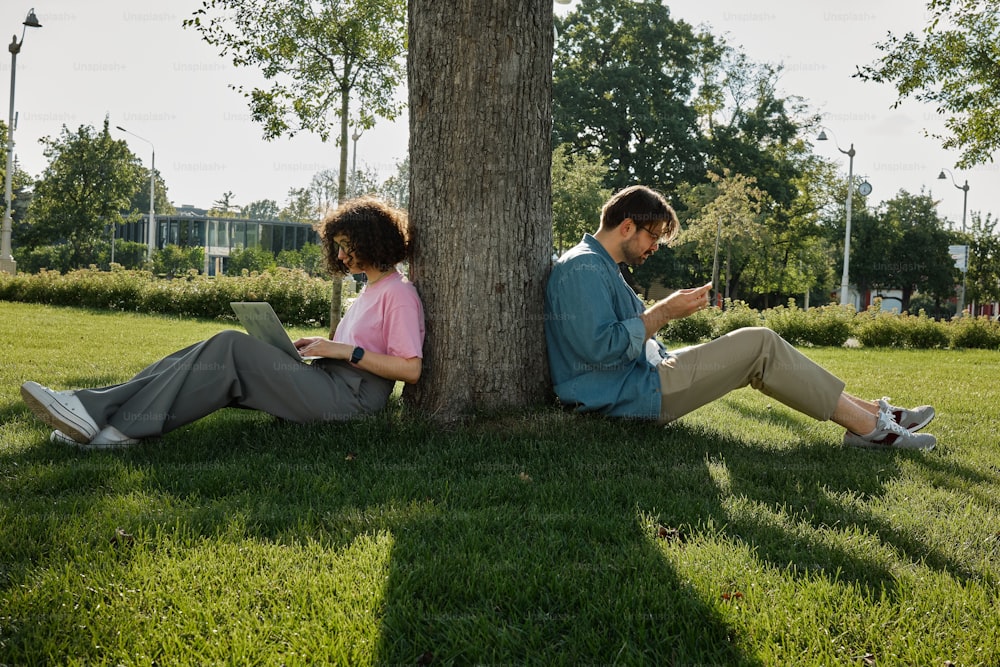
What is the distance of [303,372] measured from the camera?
14.1 feet

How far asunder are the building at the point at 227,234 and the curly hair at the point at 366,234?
5702cm

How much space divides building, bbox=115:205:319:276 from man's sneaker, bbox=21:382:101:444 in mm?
57592

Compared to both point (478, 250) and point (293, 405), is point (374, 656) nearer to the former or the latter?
point (293, 405)

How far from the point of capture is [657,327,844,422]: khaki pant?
14.4 ft

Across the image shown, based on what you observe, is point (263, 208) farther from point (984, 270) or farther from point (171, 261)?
point (984, 270)

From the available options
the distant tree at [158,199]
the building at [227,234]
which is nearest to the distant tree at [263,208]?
the distant tree at [158,199]

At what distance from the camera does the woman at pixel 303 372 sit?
400 centimetres

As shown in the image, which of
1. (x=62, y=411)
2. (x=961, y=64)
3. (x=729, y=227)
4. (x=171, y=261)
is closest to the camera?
(x=62, y=411)

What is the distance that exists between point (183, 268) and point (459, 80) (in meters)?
47.7

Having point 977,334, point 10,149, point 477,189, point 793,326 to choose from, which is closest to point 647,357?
point 477,189

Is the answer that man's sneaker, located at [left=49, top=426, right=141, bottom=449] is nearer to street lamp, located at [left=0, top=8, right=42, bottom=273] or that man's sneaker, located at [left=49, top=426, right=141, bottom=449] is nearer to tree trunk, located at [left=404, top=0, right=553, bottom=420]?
tree trunk, located at [left=404, top=0, right=553, bottom=420]

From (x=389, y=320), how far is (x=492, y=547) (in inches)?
76.3

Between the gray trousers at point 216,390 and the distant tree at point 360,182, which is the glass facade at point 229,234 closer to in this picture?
the distant tree at point 360,182

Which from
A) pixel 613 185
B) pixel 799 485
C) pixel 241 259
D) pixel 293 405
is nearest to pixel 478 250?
pixel 293 405
